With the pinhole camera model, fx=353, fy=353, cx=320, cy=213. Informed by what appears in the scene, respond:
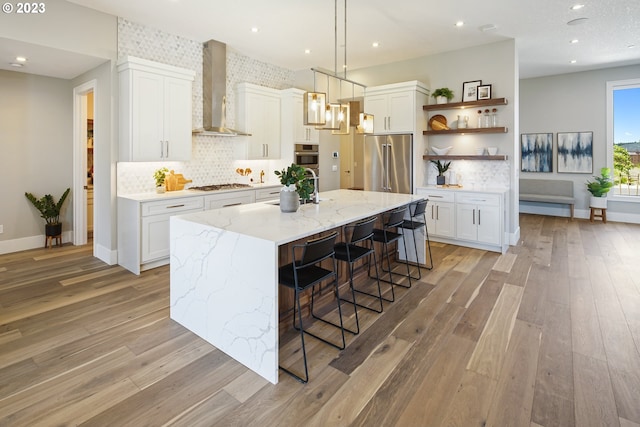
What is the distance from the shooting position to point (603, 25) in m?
4.82

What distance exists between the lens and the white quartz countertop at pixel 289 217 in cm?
245

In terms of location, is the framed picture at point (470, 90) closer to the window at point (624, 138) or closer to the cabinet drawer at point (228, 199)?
the cabinet drawer at point (228, 199)

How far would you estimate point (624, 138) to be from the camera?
7484 millimetres

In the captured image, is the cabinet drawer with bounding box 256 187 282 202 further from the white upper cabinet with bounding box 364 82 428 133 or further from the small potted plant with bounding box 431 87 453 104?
the small potted plant with bounding box 431 87 453 104

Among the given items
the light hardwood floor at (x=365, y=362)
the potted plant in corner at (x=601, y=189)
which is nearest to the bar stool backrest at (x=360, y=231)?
the light hardwood floor at (x=365, y=362)

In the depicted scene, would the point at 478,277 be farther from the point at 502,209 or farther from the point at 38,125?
the point at 38,125

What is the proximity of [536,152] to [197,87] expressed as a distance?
7619mm

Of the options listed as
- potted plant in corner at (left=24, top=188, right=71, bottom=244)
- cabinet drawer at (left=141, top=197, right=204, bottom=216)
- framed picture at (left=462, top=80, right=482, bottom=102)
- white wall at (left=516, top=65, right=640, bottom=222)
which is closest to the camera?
cabinet drawer at (left=141, top=197, right=204, bottom=216)

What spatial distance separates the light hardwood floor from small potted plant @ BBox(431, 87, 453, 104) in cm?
324

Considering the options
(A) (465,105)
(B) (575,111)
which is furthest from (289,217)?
(B) (575,111)

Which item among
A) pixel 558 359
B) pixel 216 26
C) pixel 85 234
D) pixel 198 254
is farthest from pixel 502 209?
pixel 85 234

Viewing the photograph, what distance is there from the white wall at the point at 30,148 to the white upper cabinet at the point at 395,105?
4.96m

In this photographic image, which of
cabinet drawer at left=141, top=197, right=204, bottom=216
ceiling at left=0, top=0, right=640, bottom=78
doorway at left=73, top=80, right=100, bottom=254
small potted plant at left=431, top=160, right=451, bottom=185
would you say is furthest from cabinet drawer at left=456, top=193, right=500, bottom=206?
doorway at left=73, top=80, right=100, bottom=254

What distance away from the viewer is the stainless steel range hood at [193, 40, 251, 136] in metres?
5.41
